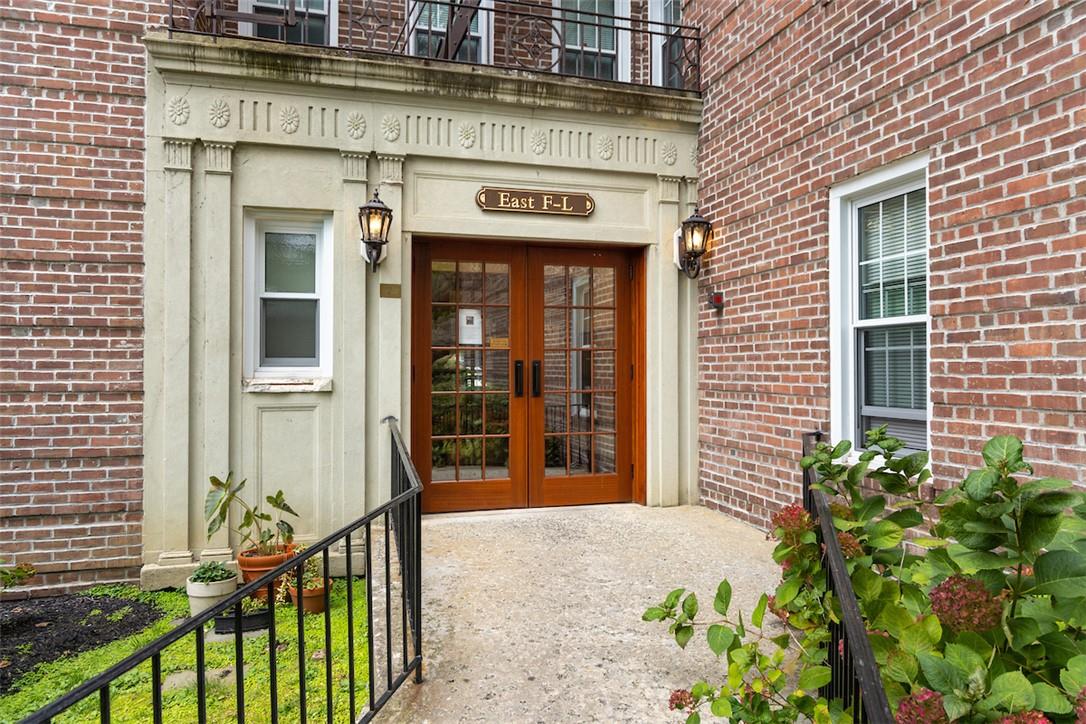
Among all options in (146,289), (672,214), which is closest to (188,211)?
(146,289)

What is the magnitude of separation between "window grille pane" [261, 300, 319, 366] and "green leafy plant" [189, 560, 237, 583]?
1500 millimetres

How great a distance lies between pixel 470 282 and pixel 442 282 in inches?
9.0

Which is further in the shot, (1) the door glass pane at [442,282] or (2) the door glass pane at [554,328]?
(2) the door glass pane at [554,328]

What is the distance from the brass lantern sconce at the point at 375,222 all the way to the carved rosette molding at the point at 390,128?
0.55 meters

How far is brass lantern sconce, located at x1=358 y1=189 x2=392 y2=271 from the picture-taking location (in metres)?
4.66

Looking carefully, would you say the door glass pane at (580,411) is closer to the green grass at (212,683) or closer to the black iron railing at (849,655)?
the green grass at (212,683)

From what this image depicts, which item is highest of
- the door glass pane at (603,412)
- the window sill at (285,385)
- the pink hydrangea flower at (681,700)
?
the window sill at (285,385)

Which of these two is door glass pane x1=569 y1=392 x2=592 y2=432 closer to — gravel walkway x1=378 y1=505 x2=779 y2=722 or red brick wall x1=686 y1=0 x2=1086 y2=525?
gravel walkway x1=378 y1=505 x2=779 y2=722

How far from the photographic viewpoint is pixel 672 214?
5.56 meters

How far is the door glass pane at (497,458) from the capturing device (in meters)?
5.36

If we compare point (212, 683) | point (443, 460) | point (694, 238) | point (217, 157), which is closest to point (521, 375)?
point (443, 460)

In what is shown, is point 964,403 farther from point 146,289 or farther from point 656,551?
point 146,289

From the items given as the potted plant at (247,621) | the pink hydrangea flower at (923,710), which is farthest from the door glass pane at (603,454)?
the pink hydrangea flower at (923,710)

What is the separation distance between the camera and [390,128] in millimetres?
5020
